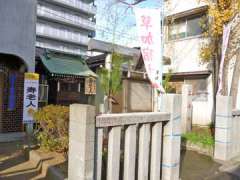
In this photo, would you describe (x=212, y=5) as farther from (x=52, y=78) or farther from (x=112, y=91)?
(x=52, y=78)

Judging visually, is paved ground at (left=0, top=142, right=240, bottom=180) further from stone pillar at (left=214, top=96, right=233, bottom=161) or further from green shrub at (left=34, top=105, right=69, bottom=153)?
green shrub at (left=34, top=105, right=69, bottom=153)

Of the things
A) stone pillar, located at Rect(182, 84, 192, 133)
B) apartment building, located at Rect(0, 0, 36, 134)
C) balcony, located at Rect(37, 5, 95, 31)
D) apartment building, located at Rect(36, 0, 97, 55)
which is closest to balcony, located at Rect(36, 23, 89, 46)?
apartment building, located at Rect(36, 0, 97, 55)

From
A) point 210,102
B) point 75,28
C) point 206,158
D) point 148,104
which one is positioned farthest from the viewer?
point 75,28

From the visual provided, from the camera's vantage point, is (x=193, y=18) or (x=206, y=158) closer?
(x=206, y=158)

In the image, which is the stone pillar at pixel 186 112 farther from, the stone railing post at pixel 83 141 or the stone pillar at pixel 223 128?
the stone railing post at pixel 83 141

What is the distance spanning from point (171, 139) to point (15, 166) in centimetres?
400

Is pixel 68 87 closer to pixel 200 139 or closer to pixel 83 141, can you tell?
pixel 200 139

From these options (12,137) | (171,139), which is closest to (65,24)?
(12,137)

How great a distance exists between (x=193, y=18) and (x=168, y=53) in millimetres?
2392

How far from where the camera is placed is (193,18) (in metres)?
13.0

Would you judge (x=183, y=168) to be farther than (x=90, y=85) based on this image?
No

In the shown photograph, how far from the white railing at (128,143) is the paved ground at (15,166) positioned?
2.14 m

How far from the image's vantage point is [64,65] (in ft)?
43.9

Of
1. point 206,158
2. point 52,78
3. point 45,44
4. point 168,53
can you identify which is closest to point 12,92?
point 52,78
